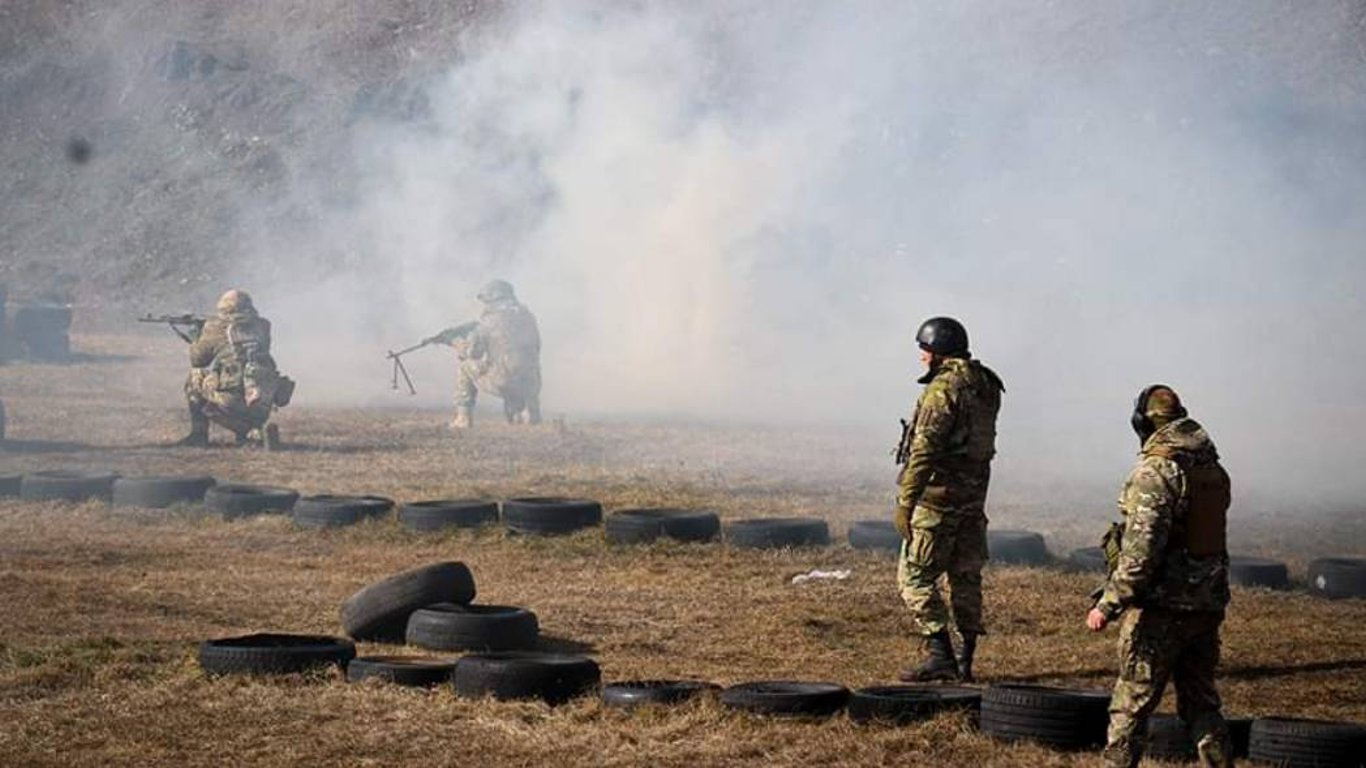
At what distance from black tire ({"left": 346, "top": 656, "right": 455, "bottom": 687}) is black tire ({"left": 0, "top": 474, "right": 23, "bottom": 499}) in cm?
1210

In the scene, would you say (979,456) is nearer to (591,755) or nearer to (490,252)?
(591,755)

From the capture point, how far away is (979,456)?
46.0 ft

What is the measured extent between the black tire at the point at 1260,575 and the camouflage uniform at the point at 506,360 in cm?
1830

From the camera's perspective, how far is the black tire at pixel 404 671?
1327cm

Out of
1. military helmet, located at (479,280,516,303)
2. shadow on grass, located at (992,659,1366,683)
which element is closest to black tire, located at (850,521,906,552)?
shadow on grass, located at (992,659,1366,683)

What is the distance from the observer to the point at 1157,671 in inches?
407

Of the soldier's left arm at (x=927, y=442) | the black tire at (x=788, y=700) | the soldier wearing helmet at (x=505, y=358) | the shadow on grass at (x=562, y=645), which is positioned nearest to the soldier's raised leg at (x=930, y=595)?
the soldier's left arm at (x=927, y=442)

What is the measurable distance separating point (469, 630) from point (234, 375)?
1604 cm

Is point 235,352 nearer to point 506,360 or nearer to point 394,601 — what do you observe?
point 506,360

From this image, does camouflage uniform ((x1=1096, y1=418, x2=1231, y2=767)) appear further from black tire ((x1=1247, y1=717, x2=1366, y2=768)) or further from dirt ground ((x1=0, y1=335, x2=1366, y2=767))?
dirt ground ((x1=0, y1=335, x2=1366, y2=767))

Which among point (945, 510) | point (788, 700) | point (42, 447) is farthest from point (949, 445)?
point (42, 447)

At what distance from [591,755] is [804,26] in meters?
57.6

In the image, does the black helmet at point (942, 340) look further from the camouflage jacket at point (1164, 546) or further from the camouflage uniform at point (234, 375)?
the camouflage uniform at point (234, 375)

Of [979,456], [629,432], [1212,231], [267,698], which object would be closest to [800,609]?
[979,456]
